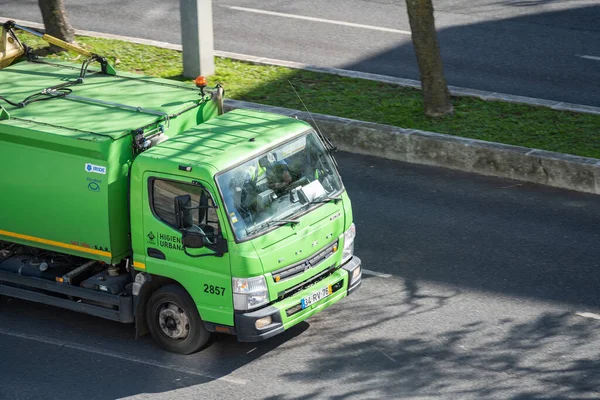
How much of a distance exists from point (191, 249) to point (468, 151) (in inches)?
233

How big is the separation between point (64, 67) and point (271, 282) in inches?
162

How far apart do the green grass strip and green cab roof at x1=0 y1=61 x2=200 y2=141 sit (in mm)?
4890

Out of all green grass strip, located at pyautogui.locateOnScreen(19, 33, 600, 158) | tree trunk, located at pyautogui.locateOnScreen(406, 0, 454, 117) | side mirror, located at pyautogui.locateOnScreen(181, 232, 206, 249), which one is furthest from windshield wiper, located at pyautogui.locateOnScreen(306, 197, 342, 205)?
tree trunk, located at pyautogui.locateOnScreen(406, 0, 454, 117)

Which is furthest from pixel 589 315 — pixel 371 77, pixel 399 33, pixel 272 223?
pixel 399 33

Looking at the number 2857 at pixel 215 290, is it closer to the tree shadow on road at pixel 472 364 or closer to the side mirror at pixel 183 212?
the side mirror at pixel 183 212

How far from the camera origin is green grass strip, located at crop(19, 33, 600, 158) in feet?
48.4

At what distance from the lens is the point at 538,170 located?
45.7ft

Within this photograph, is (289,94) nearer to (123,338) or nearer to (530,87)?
(530,87)

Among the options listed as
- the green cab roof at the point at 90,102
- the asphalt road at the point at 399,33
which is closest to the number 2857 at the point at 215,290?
the green cab roof at the point at 90,102

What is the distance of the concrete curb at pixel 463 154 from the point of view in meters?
13.7

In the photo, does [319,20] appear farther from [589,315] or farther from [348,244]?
[589,315]

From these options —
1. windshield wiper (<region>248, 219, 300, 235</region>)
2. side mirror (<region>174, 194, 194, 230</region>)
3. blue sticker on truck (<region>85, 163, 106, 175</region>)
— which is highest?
blue sticker on truck (<region>85, 163, 106, 175</region>)

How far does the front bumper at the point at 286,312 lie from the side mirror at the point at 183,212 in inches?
37.3

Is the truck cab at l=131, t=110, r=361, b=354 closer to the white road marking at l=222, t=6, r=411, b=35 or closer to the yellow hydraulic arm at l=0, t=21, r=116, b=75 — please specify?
the yellow hydraulic arm at l=0, t=21, r=116, b=75
